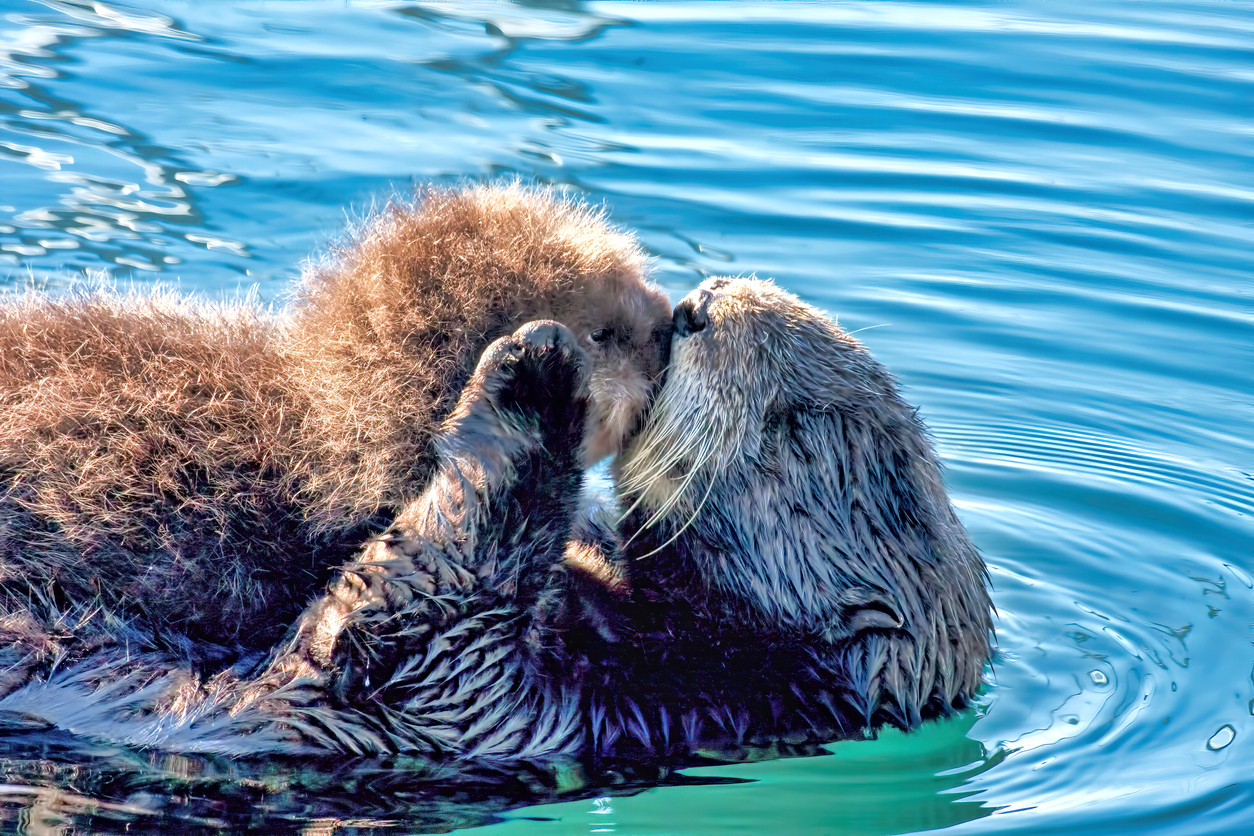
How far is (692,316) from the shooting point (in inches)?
134

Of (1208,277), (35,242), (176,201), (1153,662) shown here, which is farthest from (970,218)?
(35,242)

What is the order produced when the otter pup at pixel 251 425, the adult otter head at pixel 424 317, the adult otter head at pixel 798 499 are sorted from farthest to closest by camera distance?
the adult otter head at pixel 798 499, the adult otter head at pixel 424 317, the otter pup at pixel 251 425

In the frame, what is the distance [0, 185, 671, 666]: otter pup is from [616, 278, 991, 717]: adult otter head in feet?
0.84

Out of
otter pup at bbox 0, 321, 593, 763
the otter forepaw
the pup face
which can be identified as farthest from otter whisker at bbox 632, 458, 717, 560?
the otter forepaw

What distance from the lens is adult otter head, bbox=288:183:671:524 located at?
9.98ft

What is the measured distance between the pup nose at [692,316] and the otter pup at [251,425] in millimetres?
160

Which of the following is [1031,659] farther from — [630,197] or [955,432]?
[630,197]

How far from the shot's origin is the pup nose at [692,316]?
3389 millimetres

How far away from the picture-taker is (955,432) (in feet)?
17.1

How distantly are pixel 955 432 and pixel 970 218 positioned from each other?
1.97 metres

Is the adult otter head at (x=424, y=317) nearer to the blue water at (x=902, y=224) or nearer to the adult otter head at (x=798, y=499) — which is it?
the adult otter head at (x=798, y=499)

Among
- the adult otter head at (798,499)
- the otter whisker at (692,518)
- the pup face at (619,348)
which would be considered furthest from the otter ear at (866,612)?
the pup face at (619,348)

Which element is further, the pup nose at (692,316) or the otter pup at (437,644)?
the pup nose at (692,316)

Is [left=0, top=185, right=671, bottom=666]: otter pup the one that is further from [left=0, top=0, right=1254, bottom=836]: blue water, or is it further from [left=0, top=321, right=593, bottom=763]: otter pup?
[left=0, top=0, right=1254, bottom=836]: blue water
